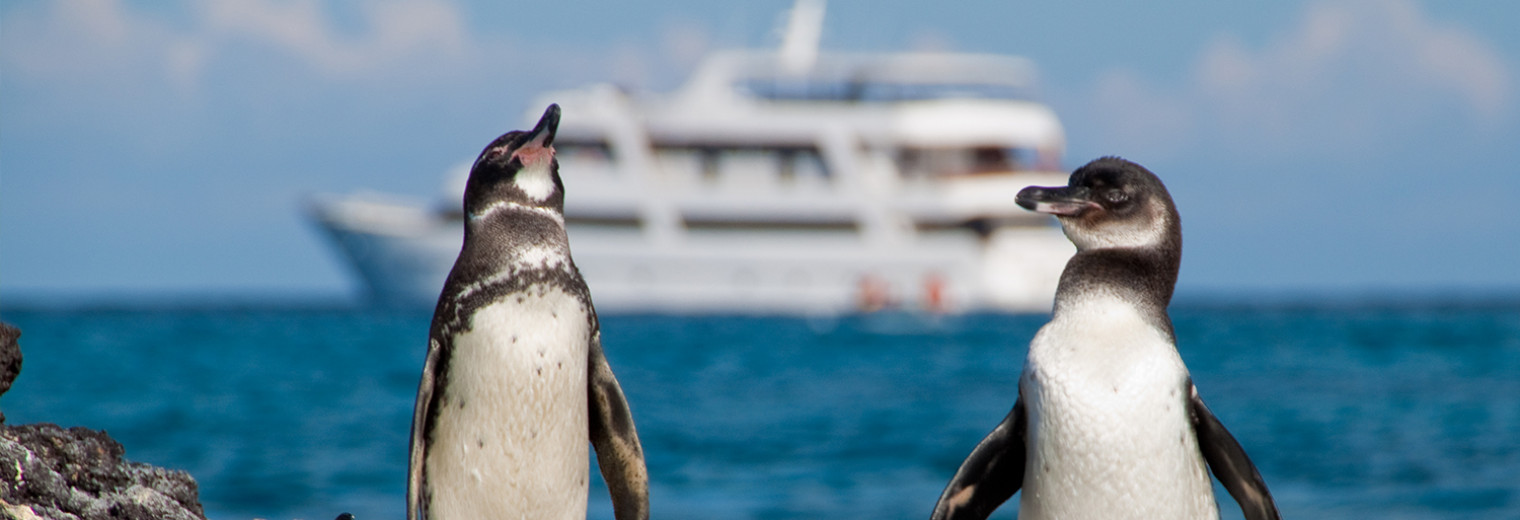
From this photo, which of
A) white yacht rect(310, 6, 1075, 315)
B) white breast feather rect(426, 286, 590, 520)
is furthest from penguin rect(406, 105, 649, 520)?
white yacht rect(310, 6, 1075, 315)

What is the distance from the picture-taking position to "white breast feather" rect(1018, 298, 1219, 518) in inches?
115

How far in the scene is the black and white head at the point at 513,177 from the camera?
3.20 m

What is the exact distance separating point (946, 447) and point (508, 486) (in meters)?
8.42

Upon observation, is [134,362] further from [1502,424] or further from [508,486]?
[508,486]

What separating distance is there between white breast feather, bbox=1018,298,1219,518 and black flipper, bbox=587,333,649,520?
893 mm

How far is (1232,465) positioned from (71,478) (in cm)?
231

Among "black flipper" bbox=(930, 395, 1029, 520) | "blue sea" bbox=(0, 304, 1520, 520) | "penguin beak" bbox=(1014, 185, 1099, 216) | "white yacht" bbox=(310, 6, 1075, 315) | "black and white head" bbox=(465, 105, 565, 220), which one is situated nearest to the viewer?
"penguin beak" bbox=(1014, 185, 1099, 216)

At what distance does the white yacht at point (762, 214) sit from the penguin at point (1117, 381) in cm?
3663

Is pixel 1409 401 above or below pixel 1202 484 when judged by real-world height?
above

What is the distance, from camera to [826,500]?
8.94 metres

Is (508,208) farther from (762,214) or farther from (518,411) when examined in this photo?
(762,214)

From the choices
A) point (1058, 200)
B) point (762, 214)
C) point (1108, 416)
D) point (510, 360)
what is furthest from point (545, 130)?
point (762, 214)

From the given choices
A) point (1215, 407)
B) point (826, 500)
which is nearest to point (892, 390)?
point (1215, 407)

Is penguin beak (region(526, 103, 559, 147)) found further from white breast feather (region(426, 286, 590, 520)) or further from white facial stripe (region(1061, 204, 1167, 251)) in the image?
white facial stripe (region(1061, 204, 1167, 251))
